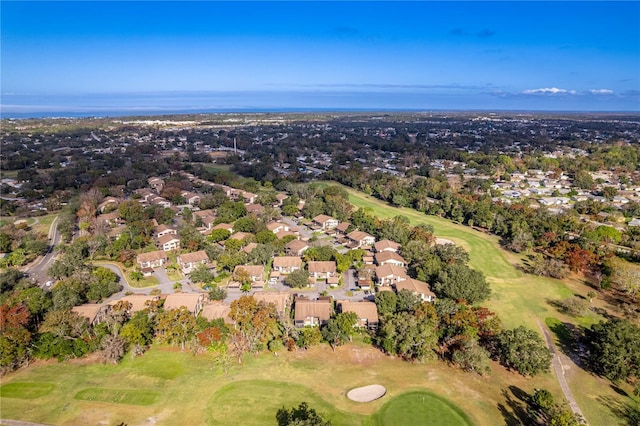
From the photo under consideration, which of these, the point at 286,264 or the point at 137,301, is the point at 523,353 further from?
the point at 137,301

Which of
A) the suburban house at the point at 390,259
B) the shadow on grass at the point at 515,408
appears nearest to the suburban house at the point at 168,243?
the suburban house at the point at 390,259

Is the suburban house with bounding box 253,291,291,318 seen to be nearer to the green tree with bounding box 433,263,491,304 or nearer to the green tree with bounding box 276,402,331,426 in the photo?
the green tree with bounding box 276,402,331,426

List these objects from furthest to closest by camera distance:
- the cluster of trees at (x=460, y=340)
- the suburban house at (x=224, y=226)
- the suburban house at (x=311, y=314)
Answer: the suburban house at (x=224, y=226), the suburban house at (x=311, y=314), the cluster of trees at (x=460, y=340)

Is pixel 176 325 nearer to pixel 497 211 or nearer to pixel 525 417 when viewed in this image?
pixel 525 417

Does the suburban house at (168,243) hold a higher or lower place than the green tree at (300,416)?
higher

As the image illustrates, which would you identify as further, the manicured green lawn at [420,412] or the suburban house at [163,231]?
the suburban house at [163,231]

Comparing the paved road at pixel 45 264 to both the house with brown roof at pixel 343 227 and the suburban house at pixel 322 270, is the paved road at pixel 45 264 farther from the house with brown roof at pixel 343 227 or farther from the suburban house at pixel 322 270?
the house with brown roof at pixel 343 227

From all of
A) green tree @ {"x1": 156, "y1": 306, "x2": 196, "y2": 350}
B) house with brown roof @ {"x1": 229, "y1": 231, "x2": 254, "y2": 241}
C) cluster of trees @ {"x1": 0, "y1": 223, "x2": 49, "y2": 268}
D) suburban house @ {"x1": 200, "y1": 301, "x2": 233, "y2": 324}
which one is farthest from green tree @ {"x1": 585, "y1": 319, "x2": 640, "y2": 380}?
cluster of trees @ {"x1": 0, "y1": 223, "x2": 49, "y2": 268}
